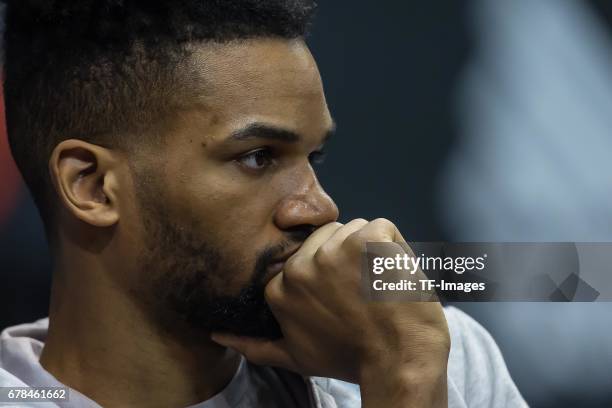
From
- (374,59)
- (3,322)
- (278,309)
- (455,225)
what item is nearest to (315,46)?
(374,59)

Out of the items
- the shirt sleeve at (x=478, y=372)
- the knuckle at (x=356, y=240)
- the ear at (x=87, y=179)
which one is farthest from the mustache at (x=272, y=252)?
the shirt sleeve at (x=478, y=372)

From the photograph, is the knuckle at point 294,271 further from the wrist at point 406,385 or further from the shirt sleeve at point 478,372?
the shirt sleeve at point 478,372

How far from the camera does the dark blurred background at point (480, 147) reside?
178cm

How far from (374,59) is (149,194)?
2.21ft

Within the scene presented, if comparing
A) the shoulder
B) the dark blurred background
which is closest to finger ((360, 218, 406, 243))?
the shoulder

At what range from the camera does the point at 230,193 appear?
1.27 m

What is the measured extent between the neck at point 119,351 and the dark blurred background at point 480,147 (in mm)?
482

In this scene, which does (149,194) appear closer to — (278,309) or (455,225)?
(278,309)

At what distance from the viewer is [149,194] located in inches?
50.7

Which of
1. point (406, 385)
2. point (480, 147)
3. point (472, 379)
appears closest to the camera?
point (406, 385)

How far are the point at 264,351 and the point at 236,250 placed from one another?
149 mm

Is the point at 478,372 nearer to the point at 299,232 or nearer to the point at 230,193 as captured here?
the point at 299,232

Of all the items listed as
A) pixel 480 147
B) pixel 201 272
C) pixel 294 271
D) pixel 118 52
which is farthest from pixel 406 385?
pixel 480 147

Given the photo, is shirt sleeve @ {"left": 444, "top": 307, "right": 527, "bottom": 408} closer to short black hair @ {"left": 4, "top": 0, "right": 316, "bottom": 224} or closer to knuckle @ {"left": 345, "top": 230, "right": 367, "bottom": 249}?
knuckle @ {"left": 345, "top": 230, "right": 367, "bottom": 249}
